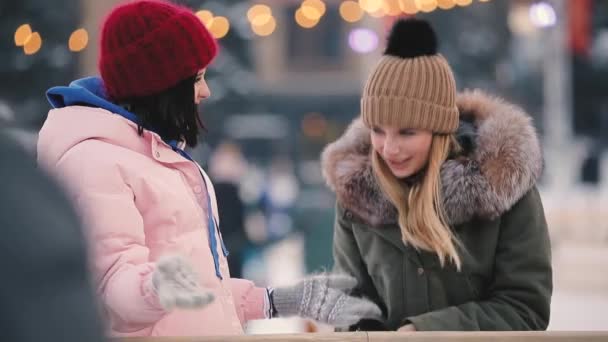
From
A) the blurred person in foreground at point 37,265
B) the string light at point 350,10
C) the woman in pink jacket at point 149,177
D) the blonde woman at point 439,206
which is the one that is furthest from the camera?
the string light at point 350,10

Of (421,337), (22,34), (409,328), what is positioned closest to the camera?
(421,337)

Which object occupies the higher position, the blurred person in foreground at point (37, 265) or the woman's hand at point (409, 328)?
the blurred person in foreground at point (37, 265)

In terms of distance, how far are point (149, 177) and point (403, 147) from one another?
0.83 metres

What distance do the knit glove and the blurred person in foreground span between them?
0.62 metres

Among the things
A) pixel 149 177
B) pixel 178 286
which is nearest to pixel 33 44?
pixel 149 177

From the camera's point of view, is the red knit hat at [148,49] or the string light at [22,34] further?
the string light at [22,34]

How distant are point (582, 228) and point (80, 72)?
21.3 feet

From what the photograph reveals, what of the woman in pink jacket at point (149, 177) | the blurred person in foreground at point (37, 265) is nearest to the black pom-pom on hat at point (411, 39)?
the woman in pink jacket at point (149, 177)

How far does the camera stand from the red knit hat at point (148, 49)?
2.63m

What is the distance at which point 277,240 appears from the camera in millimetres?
12844

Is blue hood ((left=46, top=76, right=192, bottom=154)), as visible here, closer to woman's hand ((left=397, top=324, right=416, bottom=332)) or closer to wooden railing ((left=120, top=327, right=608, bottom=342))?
wooden railing ((left=120, top=327, right=608, bottom=342))

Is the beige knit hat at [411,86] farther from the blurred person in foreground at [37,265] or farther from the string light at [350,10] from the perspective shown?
the string light at [350,10]

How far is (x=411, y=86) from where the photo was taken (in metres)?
3.08

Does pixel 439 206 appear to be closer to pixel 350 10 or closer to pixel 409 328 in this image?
pixel 409 328
